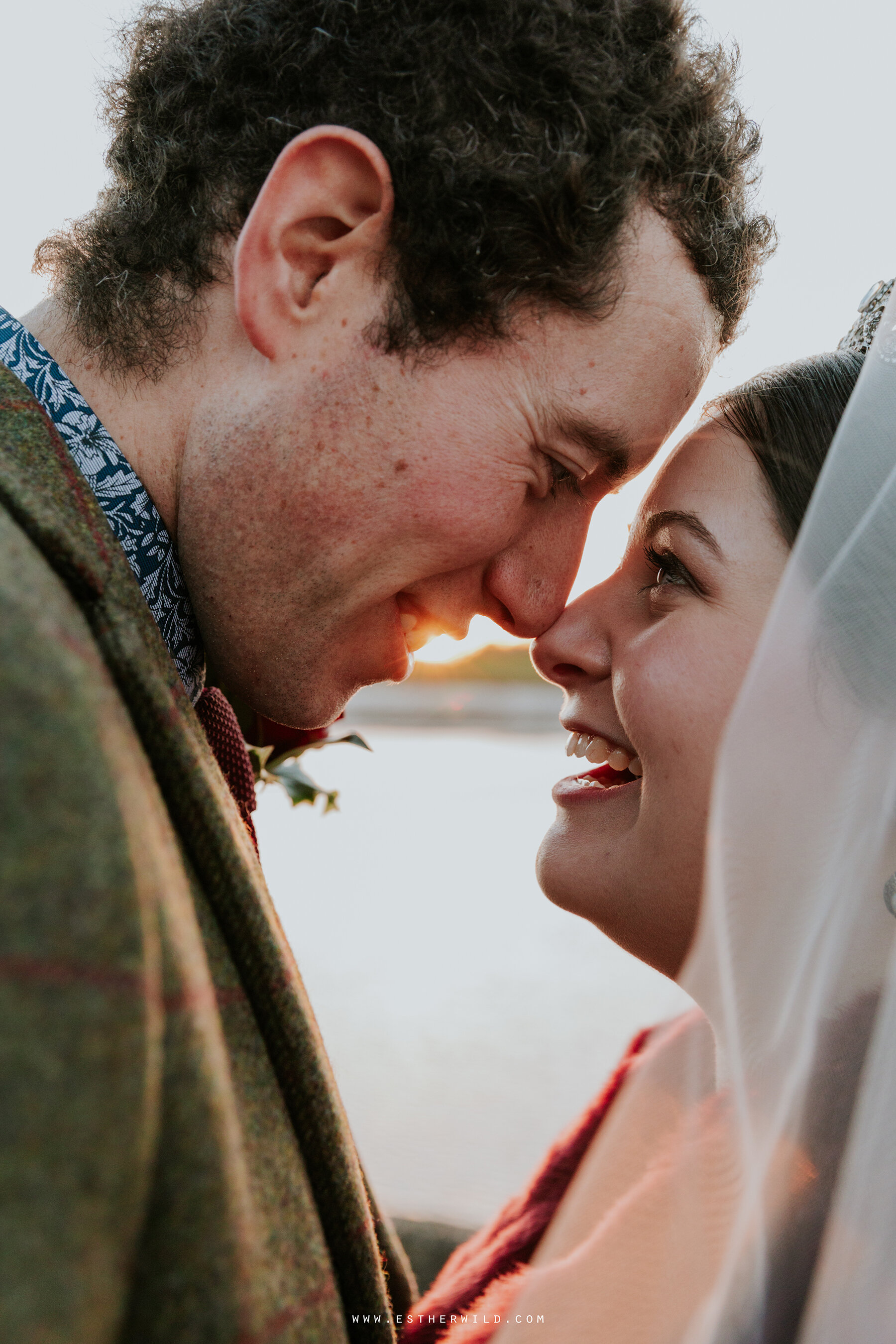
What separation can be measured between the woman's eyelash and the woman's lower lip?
399 mm

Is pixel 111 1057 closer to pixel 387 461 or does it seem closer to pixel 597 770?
pixel 387 461


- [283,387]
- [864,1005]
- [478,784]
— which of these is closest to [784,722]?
[864,1005]

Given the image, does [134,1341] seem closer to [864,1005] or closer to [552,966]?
[864,1005]

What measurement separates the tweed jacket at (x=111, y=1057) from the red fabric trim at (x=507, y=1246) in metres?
0.63

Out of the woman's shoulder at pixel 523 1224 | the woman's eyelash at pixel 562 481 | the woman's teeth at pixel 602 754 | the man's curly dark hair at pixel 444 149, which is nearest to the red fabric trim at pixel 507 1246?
the woman's shoulder at pixel 523 1224

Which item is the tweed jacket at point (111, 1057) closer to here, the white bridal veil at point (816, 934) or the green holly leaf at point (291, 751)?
the white bridal veil at point (816, 934)

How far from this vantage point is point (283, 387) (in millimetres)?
1046

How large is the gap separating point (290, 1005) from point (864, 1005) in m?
0.57

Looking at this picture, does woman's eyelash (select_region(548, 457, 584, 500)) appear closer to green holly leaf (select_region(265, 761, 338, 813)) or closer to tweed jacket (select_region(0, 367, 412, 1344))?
green holly leaf (select_region(265, 761, 338, 813))

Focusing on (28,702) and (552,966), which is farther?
(552,966)

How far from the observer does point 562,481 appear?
4.01 ft

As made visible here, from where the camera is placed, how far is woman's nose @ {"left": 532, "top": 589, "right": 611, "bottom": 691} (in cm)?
130

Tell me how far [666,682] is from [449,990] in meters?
2.88

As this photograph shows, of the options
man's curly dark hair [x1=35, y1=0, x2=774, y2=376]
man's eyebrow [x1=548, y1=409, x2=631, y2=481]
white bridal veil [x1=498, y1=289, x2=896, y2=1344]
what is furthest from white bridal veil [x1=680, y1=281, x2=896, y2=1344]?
man's curly dark hair [x1=35, y1=0, x2=774, y2=376]
